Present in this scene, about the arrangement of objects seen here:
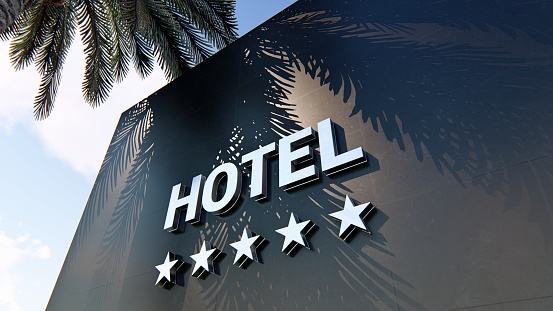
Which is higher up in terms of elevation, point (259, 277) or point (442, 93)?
point (442, 93)

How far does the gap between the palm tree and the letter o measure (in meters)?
3.32

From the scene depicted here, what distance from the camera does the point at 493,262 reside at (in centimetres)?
246

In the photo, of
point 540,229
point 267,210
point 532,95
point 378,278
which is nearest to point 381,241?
point 378,278

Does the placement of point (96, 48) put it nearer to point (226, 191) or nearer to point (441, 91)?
point (226, 191)

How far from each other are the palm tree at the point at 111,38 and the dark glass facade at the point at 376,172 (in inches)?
63.3

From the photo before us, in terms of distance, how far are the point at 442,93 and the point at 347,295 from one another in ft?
6.60

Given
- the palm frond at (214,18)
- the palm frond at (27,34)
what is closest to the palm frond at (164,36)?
the palm frond at (214,18)

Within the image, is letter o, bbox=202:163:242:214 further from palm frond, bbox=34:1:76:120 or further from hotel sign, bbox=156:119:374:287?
palm frond, bbox=34:1:76:120

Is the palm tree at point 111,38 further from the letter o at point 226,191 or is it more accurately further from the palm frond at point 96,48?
the letter o at point 226,191

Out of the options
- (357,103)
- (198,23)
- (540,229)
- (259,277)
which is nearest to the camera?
(540,229)

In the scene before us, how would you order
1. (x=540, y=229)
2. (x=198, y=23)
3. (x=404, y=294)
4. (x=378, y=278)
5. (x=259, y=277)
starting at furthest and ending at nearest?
(x=198, y=23) < (x=259, y=277) < (x=378, y=278) < (x=404, y=294) < (x=540, y=229)

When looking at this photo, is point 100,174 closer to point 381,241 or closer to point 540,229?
point 381,241

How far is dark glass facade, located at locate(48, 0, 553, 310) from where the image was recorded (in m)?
2.60

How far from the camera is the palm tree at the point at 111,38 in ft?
22.1
